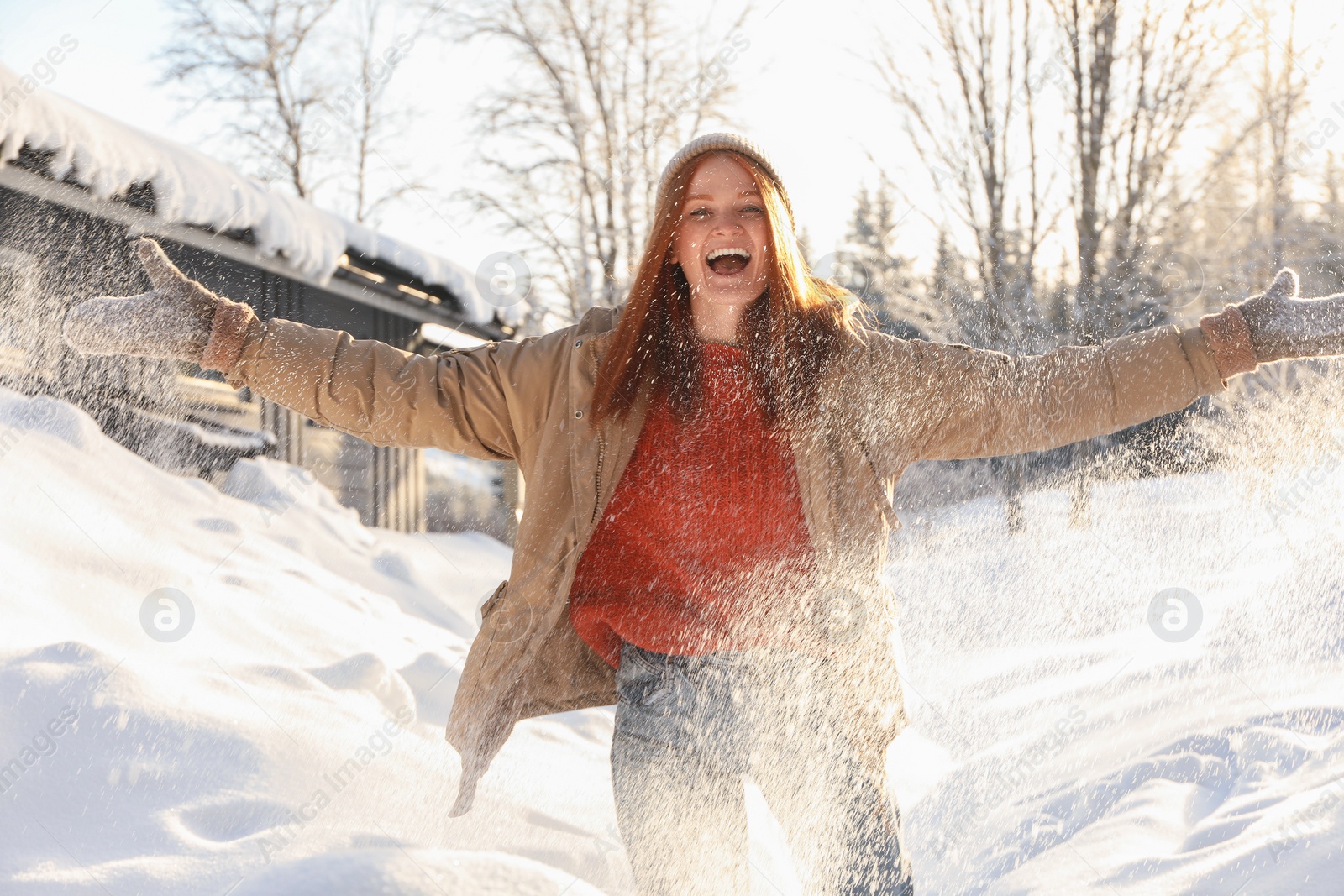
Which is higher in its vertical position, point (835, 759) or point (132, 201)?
point (132, 201)

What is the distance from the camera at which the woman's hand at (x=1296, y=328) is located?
1.93m

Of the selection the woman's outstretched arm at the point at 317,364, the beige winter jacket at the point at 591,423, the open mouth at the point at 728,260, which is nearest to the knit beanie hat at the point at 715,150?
the open mouth at the point at 728,260

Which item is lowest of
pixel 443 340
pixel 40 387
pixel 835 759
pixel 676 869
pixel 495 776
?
pixel 495 776

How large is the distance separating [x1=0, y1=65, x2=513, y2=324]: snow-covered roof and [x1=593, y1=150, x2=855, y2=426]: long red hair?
3875mm

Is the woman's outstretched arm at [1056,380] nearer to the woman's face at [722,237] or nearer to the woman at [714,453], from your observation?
the woman at [714,453]

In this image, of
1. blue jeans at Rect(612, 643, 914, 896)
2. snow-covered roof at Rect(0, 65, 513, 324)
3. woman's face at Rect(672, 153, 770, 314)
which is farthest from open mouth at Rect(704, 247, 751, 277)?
snow-covered roof at Rect(0, 65, 513, 324)

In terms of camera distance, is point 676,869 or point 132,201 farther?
point 132,201

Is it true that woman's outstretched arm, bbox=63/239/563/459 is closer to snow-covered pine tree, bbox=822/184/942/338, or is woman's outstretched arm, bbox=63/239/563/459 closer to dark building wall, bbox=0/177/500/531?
dark building wall, bbox=0/177/500/531

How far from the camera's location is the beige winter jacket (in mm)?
1819

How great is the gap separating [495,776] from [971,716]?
3067 mm

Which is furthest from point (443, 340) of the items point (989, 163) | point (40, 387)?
point (989, 163)

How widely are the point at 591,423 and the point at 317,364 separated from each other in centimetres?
52

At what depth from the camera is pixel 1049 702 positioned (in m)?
5.34

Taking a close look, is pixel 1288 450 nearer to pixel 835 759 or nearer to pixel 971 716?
pixel 971 716
